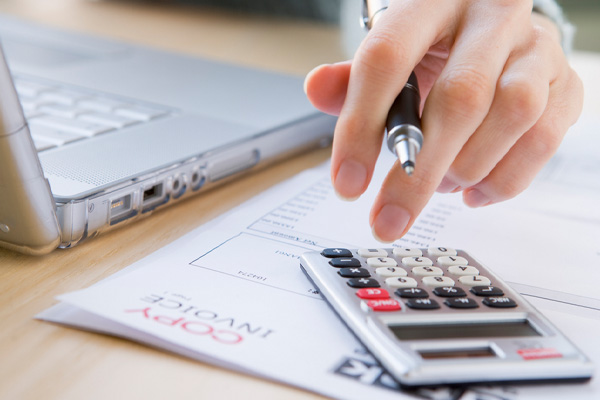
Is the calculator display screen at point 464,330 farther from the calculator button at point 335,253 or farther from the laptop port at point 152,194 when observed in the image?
the laptop port at point 152,194

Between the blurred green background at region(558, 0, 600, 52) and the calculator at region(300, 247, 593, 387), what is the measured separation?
143 cm

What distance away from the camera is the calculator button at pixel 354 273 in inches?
14.9

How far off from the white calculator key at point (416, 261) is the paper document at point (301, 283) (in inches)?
2.4

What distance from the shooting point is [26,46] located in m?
0.84

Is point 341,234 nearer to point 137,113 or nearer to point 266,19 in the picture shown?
point 137,113

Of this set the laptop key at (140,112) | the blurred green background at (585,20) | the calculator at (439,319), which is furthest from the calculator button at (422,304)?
the blurred green background at (585,20)

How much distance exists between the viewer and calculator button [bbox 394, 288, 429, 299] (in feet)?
1.17

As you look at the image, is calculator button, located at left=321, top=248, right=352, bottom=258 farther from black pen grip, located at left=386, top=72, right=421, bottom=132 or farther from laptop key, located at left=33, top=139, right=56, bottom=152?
laptop key, located at left=33, top=139, right=56, bottom=152

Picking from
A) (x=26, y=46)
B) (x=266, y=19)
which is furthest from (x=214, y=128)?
(x=266, y=19)

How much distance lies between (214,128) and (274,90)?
0.55 ft

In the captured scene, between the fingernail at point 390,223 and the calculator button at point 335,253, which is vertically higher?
the fingernail at point 390,223

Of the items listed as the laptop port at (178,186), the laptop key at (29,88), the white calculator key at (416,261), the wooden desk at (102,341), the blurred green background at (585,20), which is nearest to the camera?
the wooden desk at (102,341)

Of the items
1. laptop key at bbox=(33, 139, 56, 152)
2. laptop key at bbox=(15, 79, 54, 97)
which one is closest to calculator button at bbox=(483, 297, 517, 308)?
laptop key at bbox=(33, 139, 56, 152)

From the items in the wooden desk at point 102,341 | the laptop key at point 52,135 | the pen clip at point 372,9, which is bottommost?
the wooden desk at point 102,341
